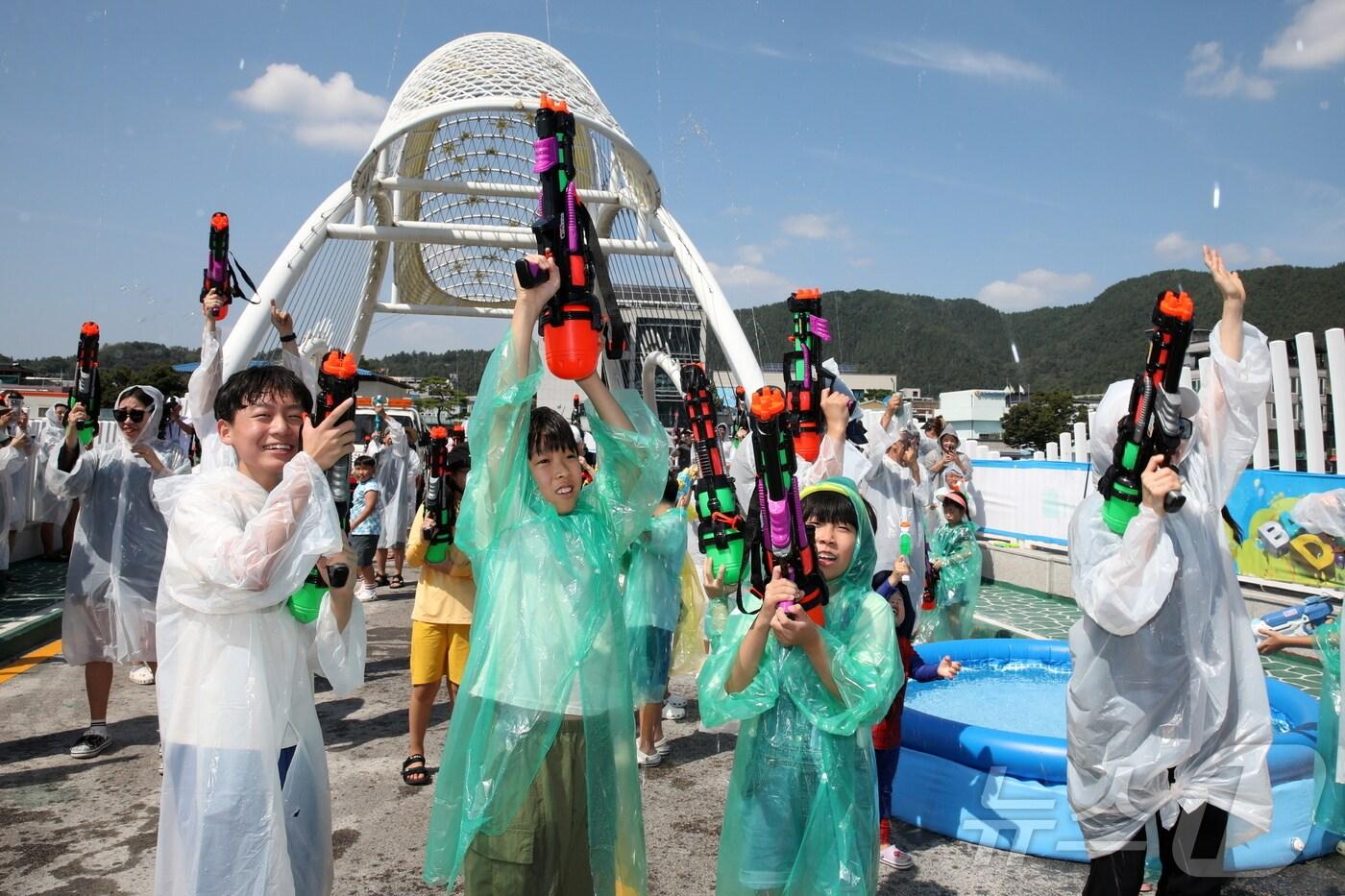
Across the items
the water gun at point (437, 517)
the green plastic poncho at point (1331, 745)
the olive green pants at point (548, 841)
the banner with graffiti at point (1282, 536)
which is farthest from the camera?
the banner with graffiti at point (1282, 536)

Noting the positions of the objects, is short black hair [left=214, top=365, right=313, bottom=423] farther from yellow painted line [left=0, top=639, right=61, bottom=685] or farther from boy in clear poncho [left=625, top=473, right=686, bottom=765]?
yellow painted line [left=0, top=639, right=61, bottom=685]

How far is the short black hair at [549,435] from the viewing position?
2.61 meters

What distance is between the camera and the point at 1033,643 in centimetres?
621

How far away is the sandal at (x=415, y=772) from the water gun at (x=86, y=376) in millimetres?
2236

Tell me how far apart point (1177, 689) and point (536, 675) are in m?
1.70

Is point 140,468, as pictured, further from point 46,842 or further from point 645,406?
point 645,406

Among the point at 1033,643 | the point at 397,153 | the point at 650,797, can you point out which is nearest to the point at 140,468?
the point at 650,797

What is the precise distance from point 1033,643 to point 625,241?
35.3 feet

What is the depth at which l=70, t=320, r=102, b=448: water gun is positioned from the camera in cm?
436

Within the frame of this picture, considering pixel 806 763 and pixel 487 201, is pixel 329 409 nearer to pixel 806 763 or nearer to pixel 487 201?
pixel 806 763

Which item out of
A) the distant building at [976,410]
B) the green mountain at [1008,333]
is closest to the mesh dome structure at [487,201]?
the green mountain at [1008,333]

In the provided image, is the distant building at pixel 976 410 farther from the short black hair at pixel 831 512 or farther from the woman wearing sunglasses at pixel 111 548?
the short black hair at pixel 831 512

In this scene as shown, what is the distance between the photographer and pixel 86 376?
4.39m

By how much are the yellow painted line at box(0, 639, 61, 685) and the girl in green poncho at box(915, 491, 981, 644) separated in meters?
6.23
